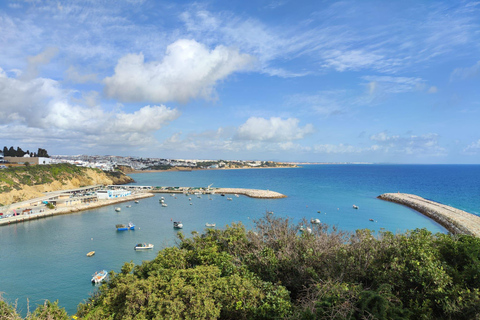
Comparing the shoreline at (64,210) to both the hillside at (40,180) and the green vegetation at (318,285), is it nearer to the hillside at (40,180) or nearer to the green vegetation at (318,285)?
the hillside at (40,180)

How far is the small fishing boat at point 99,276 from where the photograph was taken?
19141 millimetres

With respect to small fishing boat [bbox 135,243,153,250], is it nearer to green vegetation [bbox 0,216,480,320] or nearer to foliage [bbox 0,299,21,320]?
green vegetation [bbox 0,216,480,320]

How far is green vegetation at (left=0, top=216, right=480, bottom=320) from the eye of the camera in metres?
7.48

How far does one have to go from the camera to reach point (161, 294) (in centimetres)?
942

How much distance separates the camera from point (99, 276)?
19.5 meters

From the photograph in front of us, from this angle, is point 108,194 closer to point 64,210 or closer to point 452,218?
point 64,210

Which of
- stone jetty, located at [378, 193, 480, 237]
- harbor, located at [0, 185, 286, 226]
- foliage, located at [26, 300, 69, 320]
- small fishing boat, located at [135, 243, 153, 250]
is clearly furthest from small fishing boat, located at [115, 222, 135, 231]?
stone jetty, located at [378, 193, 480, 237]

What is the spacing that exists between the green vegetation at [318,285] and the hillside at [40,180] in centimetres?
5009

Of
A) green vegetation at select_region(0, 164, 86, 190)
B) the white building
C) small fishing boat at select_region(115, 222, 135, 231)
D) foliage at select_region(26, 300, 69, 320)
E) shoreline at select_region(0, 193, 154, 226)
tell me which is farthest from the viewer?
the white building

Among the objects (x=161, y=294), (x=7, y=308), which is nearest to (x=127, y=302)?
(x=161, y=294)

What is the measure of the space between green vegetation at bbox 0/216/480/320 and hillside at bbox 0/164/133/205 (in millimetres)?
50090

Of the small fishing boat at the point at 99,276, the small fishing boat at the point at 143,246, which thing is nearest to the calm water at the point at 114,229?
the small fishing boat at the point at 99,276

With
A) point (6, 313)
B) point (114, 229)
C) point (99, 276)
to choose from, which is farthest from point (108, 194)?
point (6, 313)

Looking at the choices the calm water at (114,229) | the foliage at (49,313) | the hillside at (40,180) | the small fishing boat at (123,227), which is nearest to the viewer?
the foliage at (49,313)
